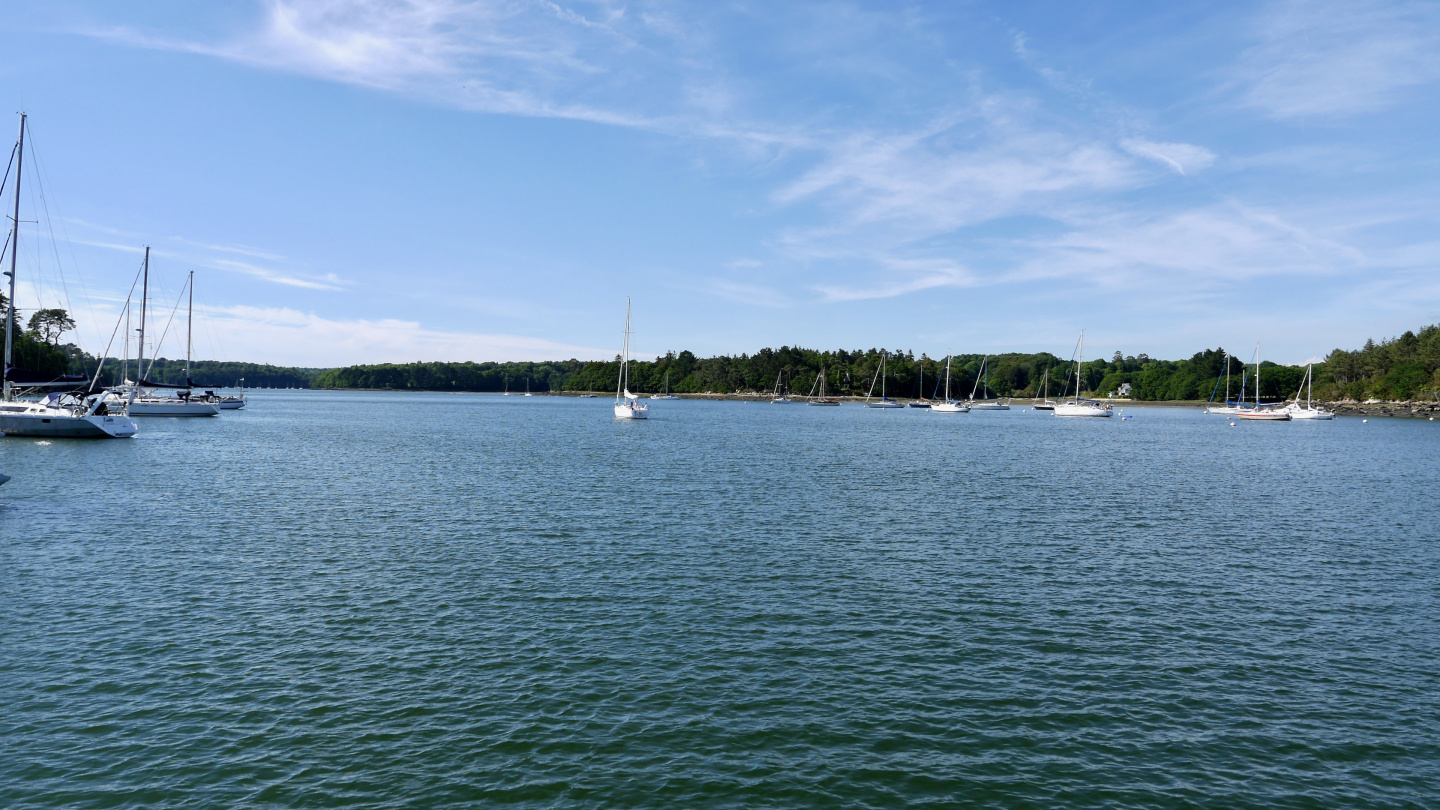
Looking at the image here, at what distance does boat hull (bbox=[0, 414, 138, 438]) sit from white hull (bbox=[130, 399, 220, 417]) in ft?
132

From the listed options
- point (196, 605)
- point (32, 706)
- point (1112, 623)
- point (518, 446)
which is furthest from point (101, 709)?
point (518, 446)

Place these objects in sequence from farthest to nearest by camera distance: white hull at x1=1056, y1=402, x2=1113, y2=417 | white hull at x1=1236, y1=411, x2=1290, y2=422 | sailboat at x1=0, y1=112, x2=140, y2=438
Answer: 1. white hull at x1=1056, y1=402, x2=1113, y2=417
2. white hull at x1=1236, y1=411, x2=1290, y2=422
3. sailboat at x1=0, y1=112, x2=140, y2=438

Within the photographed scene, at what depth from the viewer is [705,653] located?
17469 millimetres

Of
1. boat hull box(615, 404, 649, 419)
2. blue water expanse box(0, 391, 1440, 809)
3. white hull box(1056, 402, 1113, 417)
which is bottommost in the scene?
blue water expanse box(0, 391, 1440, 809)

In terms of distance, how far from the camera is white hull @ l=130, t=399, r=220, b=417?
103125 millimetres

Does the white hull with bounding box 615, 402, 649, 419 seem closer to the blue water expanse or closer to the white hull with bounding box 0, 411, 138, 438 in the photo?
the white hull with bounding box 0, 411, 138, 438

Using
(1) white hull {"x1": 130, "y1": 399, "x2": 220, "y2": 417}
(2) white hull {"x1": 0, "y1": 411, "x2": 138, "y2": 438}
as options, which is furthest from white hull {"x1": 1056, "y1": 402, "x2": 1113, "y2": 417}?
(2) white hull {"x1": 0, "y1": 411, "x2": 138, "y2": 438}

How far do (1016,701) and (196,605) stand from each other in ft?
65.1

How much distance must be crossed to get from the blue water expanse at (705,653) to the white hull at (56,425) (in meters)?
32.2

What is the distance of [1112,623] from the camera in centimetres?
2019

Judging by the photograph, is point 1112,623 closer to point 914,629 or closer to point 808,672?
point 914,629

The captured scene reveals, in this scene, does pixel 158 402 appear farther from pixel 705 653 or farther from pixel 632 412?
pixel 705 653

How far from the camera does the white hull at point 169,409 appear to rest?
338 ft

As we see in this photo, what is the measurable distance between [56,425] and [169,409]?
46.5 meters
